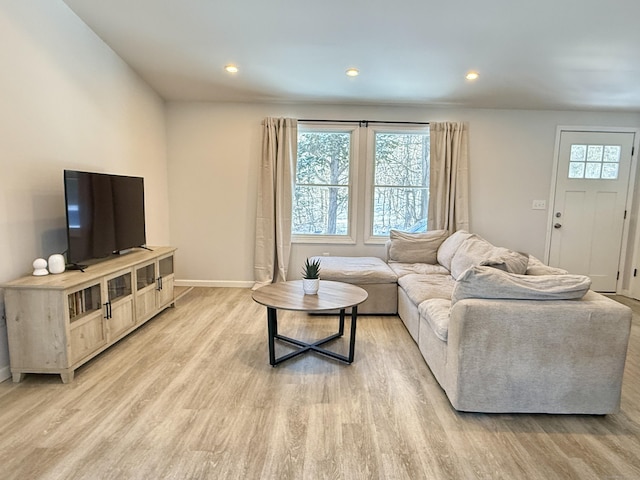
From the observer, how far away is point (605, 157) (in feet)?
15.2

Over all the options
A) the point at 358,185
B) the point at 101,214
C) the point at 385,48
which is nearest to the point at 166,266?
the point at 101,214

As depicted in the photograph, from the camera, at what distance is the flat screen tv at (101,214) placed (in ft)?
8.54

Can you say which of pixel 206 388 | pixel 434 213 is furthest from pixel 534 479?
pixel 434 213

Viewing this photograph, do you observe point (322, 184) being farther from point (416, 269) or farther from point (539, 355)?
point (539, 355)

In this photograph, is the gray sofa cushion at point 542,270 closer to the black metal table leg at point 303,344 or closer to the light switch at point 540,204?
the black metal table leg at point 303,344

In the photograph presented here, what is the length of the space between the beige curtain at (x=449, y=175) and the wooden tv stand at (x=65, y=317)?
142 inches

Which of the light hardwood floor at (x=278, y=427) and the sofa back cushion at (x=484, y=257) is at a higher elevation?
the sofa back cushion at (x=484, y=257)

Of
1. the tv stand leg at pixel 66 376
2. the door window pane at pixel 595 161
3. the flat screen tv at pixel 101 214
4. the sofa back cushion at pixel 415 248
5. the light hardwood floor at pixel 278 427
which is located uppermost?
the door window pane at pixel 595 161

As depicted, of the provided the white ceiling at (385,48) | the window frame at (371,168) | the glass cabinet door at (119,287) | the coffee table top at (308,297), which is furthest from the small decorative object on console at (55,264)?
the window frame at (371,168)

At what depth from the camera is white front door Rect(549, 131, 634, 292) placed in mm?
4617

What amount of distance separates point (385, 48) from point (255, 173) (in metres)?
2.27

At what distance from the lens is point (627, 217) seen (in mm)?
4668

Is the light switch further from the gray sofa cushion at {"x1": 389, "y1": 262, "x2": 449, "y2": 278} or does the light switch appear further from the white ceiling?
the gray sofa cushion at {"x1": 389, "y1": 262, "x2": 449, "y2": 278}

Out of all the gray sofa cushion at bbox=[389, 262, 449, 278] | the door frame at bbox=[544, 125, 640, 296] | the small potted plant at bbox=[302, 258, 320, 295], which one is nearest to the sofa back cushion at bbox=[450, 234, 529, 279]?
the gray sofa cushion at bbox=[389, 262, 449, 278]
